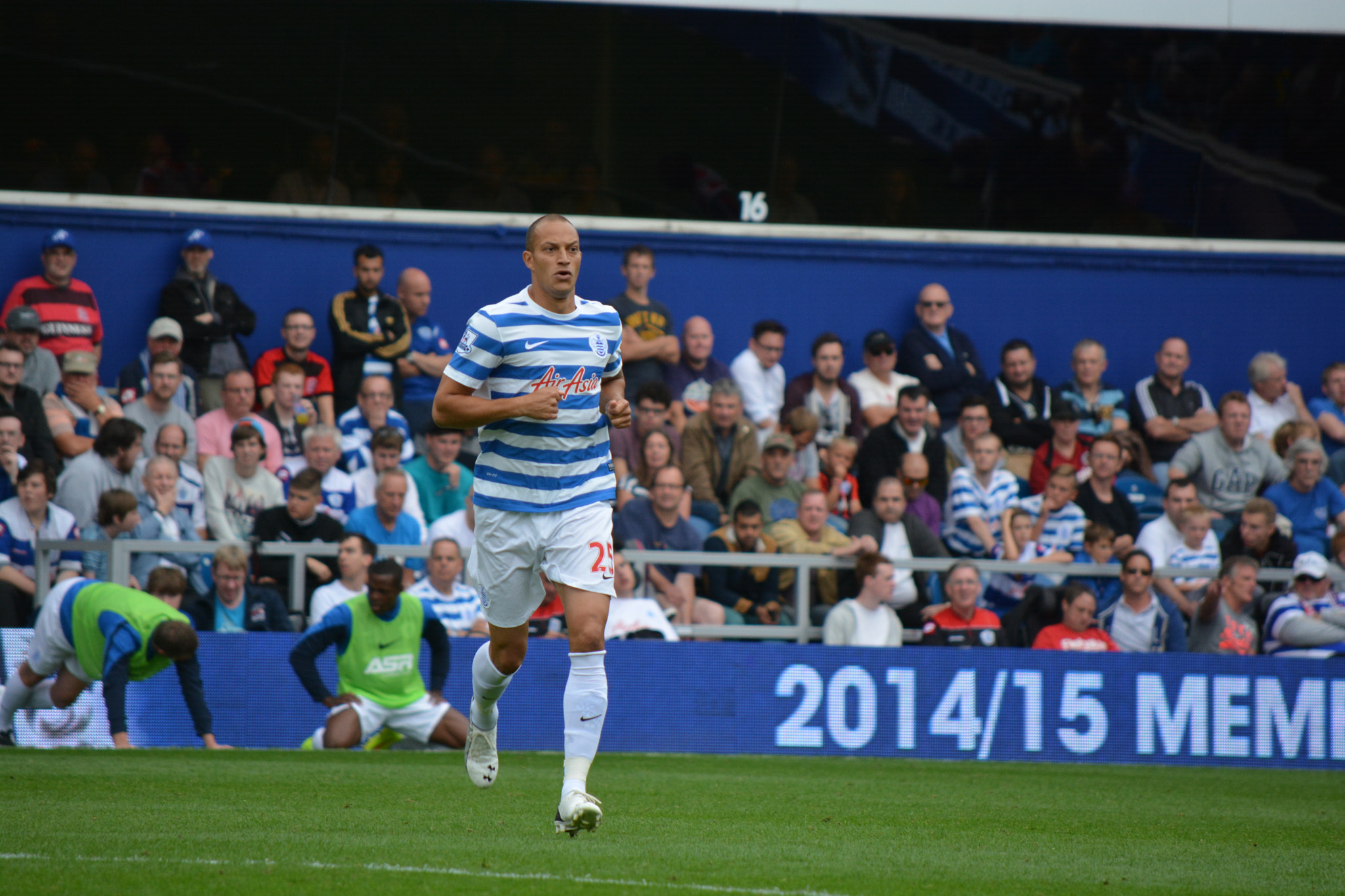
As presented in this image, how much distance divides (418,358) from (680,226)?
12.6ft

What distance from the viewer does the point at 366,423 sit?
13.7m

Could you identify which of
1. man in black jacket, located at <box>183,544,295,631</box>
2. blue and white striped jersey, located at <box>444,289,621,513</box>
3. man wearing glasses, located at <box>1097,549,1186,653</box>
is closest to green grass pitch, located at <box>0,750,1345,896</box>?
blue and white striped jersey, located at <box>444,289,621,513</box>

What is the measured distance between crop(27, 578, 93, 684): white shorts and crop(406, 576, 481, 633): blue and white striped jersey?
2489 mm

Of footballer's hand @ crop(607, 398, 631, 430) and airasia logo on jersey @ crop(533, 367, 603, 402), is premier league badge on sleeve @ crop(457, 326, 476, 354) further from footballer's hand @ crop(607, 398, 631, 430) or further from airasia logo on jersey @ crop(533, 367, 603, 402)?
footballer's hand @ crop(607, 398, 631, 430)

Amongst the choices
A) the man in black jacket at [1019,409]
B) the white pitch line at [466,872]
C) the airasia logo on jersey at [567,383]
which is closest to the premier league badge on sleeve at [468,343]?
the airasia logo on jersey at [567,383]

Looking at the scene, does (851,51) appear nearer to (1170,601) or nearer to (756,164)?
(756,164)

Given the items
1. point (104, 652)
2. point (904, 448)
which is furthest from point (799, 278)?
point (104, 652)

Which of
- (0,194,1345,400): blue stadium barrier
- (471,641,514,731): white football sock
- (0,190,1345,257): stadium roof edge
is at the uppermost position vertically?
(0,190,1345,257): stadium roof edge

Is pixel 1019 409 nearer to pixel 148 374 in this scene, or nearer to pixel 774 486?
pixel 774 486

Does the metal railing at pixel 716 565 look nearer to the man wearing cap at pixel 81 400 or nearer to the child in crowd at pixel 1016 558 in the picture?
the child in crowd at pixel 1016 558

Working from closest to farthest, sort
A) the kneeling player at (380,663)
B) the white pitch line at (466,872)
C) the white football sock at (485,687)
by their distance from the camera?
the white pitch line at (466,872) < the white football sock at (485,687) < the kneeling player at (380,663)

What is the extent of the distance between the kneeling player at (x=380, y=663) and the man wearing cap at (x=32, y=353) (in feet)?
10.6

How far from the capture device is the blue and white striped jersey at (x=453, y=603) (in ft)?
40.5

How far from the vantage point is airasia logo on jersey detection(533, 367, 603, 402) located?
6.46 meters
